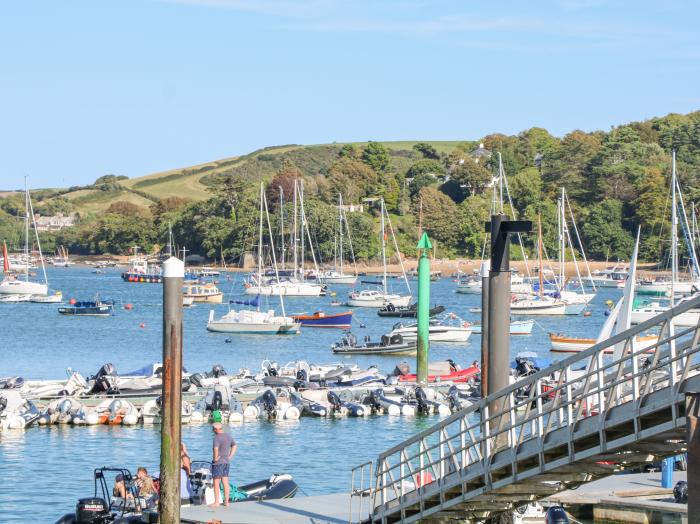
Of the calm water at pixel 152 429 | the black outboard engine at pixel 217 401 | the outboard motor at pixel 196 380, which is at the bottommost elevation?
the calm water at pixel 152 429

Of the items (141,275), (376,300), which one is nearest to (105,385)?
(376,300)

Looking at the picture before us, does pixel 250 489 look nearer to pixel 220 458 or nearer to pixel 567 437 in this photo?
pixel 220 458

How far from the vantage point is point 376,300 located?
11281 cm

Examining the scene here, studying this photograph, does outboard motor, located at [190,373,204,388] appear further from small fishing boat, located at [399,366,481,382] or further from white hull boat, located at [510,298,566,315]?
white hull boat, located at [510,298,566,315]

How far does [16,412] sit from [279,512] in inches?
802

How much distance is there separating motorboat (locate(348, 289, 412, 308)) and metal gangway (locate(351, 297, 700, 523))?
8792 centimetres

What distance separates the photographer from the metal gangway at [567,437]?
49.2 ft

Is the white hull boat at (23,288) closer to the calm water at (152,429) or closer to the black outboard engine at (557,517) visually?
the calm water at (152,429)

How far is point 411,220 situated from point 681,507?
169752mm

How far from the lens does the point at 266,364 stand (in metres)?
52.6

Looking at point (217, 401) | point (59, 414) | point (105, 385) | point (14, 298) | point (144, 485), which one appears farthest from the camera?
point (14, 298)

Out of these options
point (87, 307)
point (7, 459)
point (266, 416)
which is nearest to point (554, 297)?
point (87, 307)

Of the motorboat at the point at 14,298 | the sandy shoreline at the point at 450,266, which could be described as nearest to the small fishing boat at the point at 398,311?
the motorboat at the point at 14,298

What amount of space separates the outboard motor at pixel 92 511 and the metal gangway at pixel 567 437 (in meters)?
4.97
